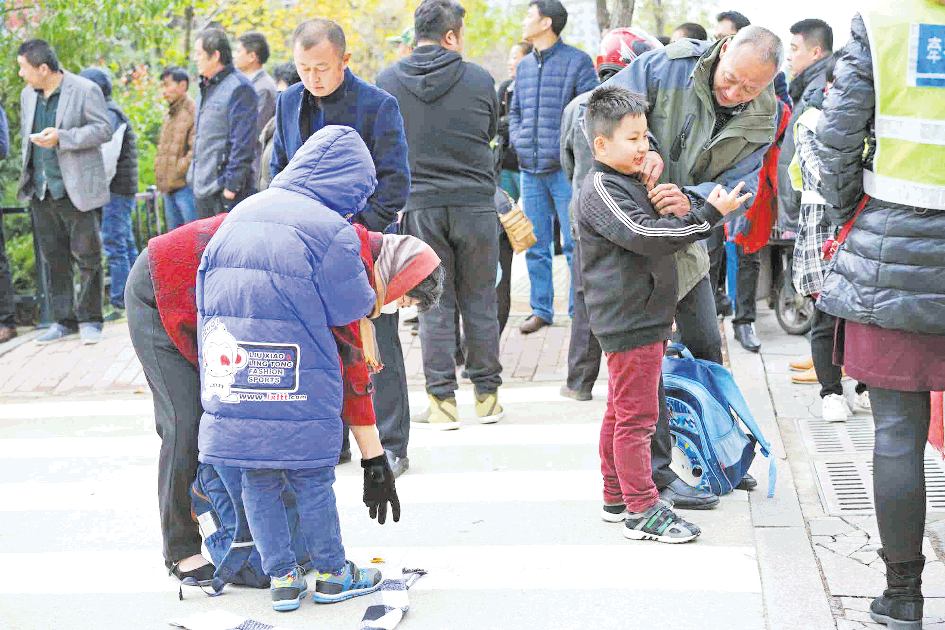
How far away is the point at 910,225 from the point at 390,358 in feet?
9.12

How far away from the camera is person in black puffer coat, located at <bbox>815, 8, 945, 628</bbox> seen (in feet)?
12.4

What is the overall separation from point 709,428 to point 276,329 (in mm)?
2093

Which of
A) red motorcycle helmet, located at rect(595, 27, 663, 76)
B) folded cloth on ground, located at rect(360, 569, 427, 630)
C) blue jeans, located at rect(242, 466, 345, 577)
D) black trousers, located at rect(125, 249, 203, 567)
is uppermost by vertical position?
red motorcycle helmet, located at rect(595, 27, 663, 76)

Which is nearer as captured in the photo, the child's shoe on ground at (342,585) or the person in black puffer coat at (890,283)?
the person in black puffer coat at (890,283)

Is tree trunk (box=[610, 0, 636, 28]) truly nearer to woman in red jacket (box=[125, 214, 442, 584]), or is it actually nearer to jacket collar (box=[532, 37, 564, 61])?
jacket collar (box=[532, 37, 564, 61])

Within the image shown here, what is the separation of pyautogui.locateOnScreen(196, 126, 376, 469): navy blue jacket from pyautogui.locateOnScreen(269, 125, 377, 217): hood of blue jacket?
12 centimetres

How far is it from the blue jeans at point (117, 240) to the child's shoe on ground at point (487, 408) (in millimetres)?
4519

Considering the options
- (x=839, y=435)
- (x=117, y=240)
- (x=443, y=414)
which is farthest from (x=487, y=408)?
(x=117, y=240)

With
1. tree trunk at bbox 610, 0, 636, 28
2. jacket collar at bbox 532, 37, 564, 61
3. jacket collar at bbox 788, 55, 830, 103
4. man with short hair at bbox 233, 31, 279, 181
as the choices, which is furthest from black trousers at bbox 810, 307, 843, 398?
tree trunk at bbox 610, 0, 636, 28

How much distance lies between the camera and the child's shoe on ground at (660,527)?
4.91 meters

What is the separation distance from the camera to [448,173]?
6.77 m

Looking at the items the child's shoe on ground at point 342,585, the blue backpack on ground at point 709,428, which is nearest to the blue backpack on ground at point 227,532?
the child's shoe on ground at point 342,585

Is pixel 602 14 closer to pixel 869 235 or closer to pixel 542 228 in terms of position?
pixel 542 228

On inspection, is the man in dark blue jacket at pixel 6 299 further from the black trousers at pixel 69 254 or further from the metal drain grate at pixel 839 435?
the metal drain grate at pixel 839 435
